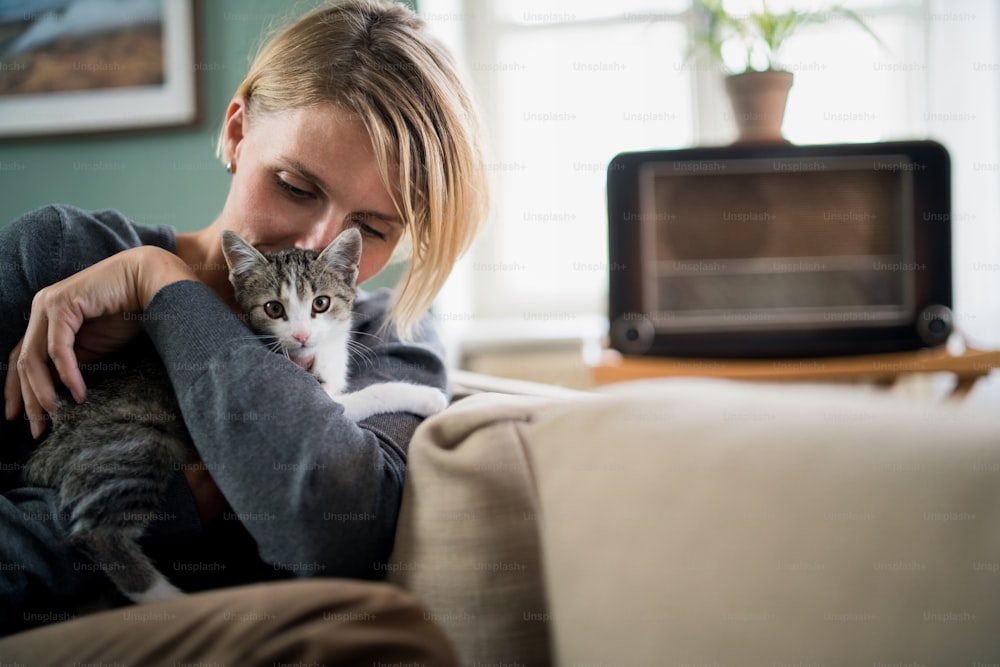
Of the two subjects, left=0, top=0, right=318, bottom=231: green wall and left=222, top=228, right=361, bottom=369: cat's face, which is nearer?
left=222, top=228, right=361, bottom=369: cat's face

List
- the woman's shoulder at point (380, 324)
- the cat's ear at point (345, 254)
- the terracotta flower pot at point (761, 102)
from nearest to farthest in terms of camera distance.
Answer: the cat's ear at point (345, 254), the woman's shoulder at point (380, 324), the terracotta flower pot at point (761, 102)

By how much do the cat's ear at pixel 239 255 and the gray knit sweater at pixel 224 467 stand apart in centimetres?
15

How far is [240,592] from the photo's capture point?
542mm

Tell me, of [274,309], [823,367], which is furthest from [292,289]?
[823,367]

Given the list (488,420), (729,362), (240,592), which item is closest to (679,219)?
(729,362)

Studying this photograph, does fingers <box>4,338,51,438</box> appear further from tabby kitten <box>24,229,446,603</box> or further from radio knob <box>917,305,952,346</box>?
radio knob <box>917,305,952,346</box>

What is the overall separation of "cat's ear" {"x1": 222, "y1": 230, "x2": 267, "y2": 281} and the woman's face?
0.05 meters

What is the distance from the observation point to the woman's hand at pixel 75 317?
0.77 metres

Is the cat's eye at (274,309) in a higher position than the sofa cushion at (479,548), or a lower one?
higher

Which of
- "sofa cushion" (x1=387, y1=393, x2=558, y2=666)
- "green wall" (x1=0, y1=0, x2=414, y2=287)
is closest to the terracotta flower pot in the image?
"green wall" (x1=0, y1=0, x2=414, y2=287)

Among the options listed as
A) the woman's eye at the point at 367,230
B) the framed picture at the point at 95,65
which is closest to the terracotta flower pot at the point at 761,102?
the woman's eye at the point at 367,230

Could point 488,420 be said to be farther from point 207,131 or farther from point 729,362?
point 207,131

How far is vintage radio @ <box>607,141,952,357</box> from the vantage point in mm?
1451

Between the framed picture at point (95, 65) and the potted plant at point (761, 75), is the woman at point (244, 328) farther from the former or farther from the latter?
the framed picture at point (95, 65)
